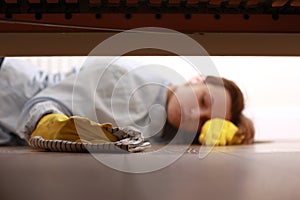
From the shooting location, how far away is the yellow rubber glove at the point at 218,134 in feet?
2.40

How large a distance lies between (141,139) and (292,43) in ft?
0.80

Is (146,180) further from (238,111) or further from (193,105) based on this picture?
(238,111)

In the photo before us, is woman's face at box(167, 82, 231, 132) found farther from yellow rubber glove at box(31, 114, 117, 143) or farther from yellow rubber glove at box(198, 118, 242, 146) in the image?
yellow rubber glove at box(31, 114, 117, 143)

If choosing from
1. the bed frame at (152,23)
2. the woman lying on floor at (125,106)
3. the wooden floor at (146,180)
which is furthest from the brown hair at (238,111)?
the bed frame at (152,23)

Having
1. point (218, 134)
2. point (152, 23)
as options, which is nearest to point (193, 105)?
point (218, 134)

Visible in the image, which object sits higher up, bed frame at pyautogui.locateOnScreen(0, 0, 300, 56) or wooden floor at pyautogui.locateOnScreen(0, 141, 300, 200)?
bed frame at pyautogui.locateOnScreen(0, 0, 300, 56)

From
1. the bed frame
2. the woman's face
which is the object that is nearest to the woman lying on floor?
the woman's face


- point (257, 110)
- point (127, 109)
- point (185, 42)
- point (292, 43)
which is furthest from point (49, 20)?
point (257, 110)

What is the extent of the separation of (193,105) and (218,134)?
Answer: 0.10 meters

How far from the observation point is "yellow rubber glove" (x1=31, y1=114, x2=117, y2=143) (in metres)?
0.58

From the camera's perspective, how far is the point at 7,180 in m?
0.52

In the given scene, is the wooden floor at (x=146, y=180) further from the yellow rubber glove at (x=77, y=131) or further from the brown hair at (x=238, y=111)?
the brown hair at (x=238, y=111)

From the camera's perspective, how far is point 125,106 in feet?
2.52

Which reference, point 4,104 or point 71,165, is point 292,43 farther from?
point 4,104
